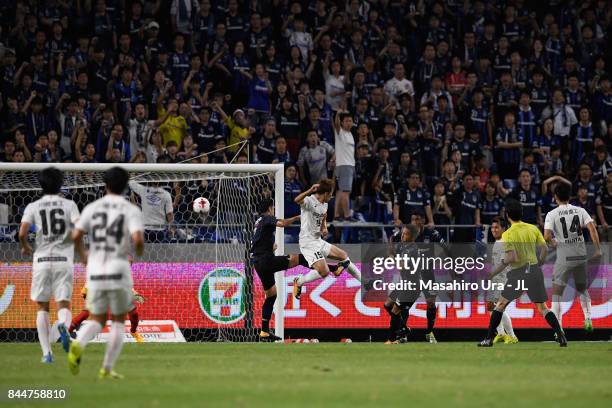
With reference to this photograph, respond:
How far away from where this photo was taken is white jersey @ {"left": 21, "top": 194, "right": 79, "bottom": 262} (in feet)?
41.5

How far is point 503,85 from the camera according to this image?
25.4 metres

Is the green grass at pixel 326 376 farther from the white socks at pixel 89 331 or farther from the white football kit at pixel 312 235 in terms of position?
the white football kit at pixel 312 235

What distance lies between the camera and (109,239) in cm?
1046

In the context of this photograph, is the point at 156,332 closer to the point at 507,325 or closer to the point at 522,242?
the point at 507,325

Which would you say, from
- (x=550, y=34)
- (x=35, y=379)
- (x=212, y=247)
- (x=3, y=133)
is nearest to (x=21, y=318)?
(x=212, y=247)

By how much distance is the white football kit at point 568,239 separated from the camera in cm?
1747

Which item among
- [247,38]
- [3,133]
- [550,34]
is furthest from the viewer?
[550,34]

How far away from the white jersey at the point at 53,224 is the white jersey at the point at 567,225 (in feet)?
26.1

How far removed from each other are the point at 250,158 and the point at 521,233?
7834 millimetres

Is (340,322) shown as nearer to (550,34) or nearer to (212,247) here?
(212,247)

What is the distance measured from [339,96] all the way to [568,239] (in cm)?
820

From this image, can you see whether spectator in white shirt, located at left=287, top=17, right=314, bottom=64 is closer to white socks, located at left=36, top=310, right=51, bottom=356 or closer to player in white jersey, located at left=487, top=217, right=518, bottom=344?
player in white jersey, located at left=487, top=217, right=518, bottom=344

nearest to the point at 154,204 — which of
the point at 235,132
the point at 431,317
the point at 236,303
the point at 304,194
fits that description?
the point at 236,303

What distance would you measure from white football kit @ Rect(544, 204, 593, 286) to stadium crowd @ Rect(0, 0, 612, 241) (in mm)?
3206
